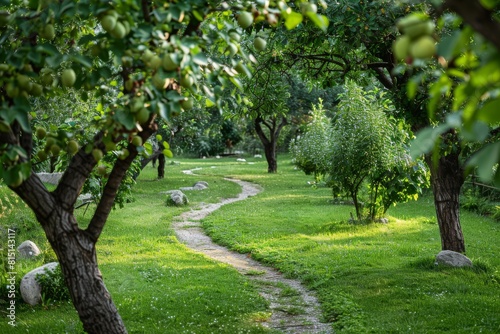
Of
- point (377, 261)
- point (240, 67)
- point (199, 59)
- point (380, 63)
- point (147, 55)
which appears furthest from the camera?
point (377, 261)

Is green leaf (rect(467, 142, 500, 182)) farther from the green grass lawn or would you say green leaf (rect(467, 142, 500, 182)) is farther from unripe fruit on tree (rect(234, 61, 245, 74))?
the green grass lawn

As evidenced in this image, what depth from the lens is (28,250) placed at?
34.0 ft

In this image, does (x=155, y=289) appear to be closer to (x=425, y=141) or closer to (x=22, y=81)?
(x=22, y=81)

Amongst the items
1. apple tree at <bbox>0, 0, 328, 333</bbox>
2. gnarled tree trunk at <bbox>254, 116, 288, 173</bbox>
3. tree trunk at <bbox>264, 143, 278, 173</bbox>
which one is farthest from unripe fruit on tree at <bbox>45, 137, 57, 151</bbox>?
tree trunk at <bbox>264, 143, 278, 173</bbox>

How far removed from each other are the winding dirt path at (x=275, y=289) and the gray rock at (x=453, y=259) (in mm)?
2381

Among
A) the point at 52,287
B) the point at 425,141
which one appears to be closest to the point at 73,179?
A: the point at 425,141

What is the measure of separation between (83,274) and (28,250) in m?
6.91

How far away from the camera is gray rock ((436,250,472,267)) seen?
30.3ft

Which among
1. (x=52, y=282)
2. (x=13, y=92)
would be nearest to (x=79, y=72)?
(x=13, y=92)

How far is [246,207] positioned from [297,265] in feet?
30.7

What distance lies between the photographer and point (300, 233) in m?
14.8

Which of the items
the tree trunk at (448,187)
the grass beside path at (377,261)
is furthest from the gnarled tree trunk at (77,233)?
the tree trunk at (448,187)

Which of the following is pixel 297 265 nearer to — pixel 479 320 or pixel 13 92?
pixel 479 320

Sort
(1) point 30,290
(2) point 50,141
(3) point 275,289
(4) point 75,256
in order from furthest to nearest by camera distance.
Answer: (3) point 275,289, (1) point 30,290, (4) point 75,256, (2) point 50,141
